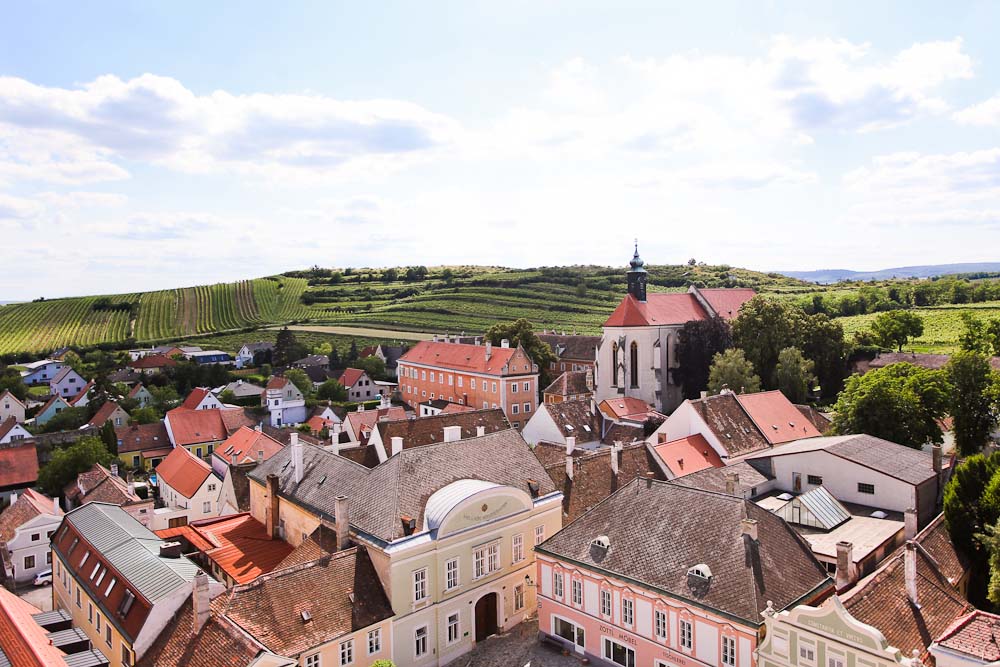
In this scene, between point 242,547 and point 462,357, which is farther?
point 462,357

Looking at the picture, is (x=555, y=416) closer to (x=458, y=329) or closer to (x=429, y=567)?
(x=429, y=567)

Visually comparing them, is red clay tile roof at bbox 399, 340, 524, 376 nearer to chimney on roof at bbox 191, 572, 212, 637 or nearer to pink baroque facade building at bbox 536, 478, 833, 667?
pink baroque facade building at bbox 536, 478, 833, 667

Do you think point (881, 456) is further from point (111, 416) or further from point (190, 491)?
point (111, 416)

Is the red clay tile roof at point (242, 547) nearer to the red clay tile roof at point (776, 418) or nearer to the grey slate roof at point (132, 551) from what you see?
the grey slate roof at point (132, 551)

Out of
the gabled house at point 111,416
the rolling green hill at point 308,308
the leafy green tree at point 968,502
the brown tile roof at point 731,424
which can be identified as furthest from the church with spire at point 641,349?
the gabled house at point 111,416

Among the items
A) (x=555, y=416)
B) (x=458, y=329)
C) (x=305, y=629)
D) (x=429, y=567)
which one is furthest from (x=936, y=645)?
(x=458, y=329)

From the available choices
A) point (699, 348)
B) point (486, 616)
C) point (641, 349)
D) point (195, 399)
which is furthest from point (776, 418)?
point (195, 399)
